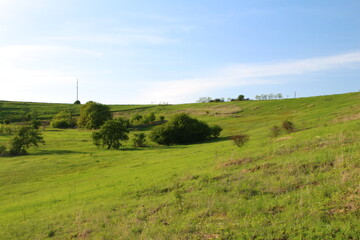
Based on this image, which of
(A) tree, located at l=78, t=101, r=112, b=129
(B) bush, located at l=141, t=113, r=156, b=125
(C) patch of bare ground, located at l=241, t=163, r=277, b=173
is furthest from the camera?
(B) bush, located at l=141, t=113, r=156, b=125

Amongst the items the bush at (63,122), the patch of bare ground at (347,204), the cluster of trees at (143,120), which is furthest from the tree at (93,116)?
the patch of bare ground at (347,204)

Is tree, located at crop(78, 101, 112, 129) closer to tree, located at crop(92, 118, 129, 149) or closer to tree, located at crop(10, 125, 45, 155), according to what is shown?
tree, located at crop(10, 125, 45, 155)

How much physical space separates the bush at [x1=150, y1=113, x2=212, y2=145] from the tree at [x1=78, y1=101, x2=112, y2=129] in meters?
36.4

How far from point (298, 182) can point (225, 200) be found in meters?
2.98

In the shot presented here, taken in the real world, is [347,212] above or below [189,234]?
above

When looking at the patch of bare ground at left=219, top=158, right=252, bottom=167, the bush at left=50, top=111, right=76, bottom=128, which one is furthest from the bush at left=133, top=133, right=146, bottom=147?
the bush at left=50, top=111, right=76, bottom=128

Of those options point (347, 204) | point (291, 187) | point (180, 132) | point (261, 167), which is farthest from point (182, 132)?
point (347, 204)

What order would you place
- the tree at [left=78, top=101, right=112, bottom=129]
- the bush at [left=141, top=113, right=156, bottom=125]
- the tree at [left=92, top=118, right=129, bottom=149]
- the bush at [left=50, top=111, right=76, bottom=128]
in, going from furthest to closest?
the bush at [left=50, top=111, right=76, bottom=128] < the bush at [left=141, top=113, right=156, bottom=125] < the tree at [left=78, top=101, right=112, bottom=129] < the tree at [left=92, top=118, right=129, bottom=149]

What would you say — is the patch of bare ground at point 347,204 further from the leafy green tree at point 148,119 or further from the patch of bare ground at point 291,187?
the leafy green tree at point 148,119

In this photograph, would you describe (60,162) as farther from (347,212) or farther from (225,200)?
(347,212)

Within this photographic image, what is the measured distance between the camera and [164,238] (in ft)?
26.0

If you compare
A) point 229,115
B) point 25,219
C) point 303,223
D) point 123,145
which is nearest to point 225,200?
point 303,223

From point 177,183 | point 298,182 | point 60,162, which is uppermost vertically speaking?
point 298,182

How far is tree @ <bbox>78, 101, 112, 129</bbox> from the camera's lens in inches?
3472
